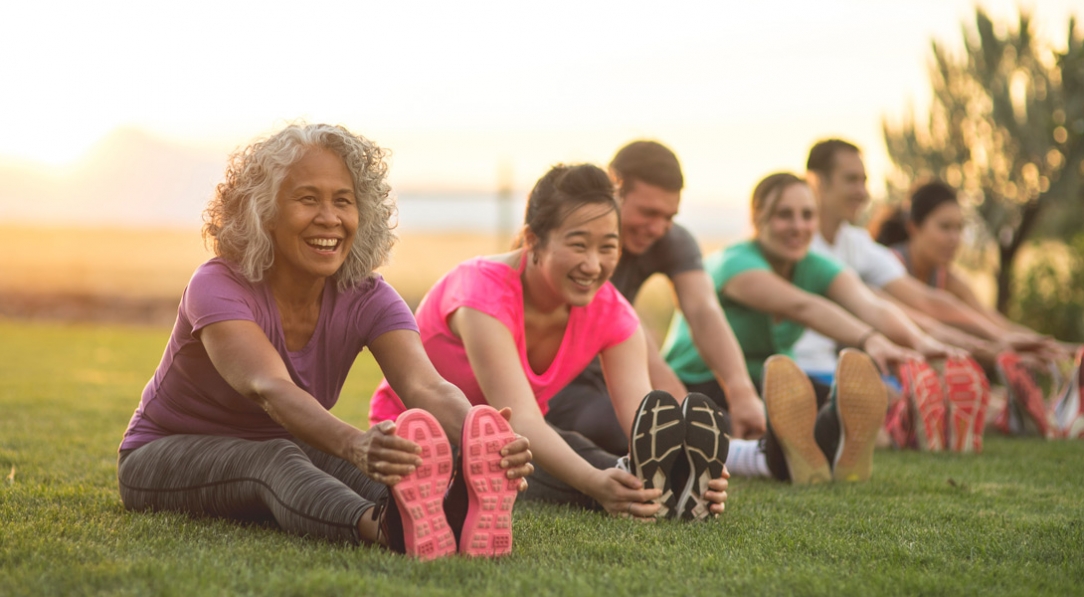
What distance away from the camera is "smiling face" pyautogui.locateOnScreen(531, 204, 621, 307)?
3137 mm

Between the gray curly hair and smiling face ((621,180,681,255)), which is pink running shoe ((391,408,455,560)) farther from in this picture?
smiling face ((621,180,681,255))

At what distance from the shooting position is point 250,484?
2.55 m

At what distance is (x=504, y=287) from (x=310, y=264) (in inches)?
30.1

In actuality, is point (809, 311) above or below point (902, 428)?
above

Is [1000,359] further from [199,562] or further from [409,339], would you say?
[199,562]

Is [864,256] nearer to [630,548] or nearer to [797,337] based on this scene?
[797,337]

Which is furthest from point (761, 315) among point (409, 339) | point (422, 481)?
point (422, 481)

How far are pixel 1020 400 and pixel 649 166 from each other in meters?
3.01

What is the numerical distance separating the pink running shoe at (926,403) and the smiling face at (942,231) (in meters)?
1.83

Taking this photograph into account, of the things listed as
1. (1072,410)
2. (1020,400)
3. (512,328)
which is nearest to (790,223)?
(1020,400)

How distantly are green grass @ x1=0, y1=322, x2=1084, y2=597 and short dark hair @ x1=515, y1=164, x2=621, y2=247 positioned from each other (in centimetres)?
91

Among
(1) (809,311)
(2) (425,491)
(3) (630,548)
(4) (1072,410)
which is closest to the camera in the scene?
(2) (425,491)

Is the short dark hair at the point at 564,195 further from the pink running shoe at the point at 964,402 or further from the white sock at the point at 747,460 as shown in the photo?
the pink running shoe at the point at 964,402

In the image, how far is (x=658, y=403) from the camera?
9.19 ft
